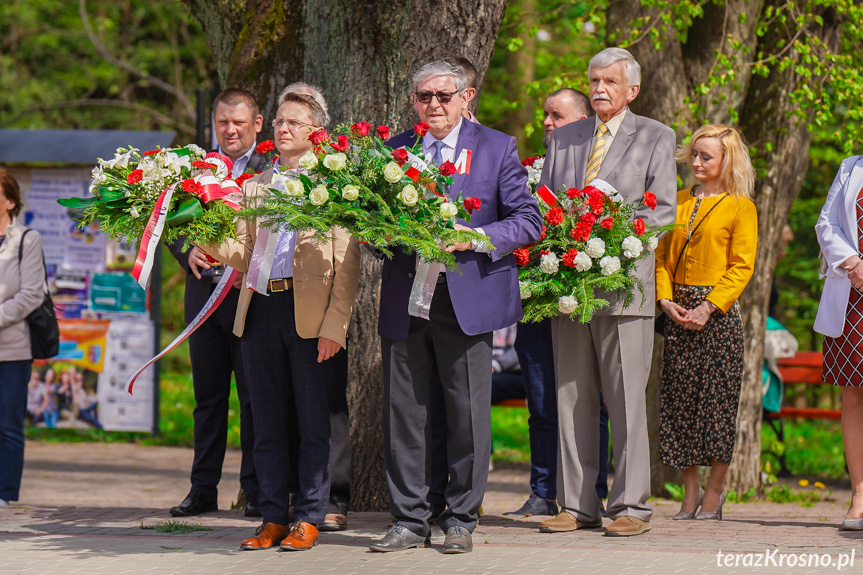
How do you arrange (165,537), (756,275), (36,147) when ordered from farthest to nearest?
1. (36,147)
2. (756,275)
3. (165,537)

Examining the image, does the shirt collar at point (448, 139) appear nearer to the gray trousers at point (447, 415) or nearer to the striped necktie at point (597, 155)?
the gray trousers at point (447, 415)

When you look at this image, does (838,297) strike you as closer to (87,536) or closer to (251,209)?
(251,209)

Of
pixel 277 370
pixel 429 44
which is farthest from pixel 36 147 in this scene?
pixel 277 370

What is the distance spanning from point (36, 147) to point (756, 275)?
6872 mm

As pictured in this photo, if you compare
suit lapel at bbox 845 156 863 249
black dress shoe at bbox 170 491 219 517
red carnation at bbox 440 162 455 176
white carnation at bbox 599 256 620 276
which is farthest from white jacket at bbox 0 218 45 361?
suit lapel at bbox 845 156 863 249

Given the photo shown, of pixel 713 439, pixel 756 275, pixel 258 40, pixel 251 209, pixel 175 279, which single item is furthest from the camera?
pixel 175 279

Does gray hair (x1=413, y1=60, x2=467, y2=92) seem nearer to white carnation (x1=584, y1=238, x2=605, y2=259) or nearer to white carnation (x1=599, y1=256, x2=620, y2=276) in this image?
white carnation (x1=584, y1=238, x2=605, y2=259)

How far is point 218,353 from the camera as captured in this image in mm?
6402

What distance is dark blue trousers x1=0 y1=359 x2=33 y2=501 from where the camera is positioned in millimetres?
6926

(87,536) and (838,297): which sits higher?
(838,297)

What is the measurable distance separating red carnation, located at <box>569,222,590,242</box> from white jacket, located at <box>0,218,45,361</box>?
3.69 meters

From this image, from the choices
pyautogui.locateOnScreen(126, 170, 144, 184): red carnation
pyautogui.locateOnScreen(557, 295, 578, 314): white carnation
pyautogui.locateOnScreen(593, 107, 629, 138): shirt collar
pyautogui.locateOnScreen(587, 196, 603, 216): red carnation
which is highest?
pyautogui.locateOnScreen(593, 107, 629, 138): shirt collar

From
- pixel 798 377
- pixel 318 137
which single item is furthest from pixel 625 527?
pixel 798 377

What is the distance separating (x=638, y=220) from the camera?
530 cm
